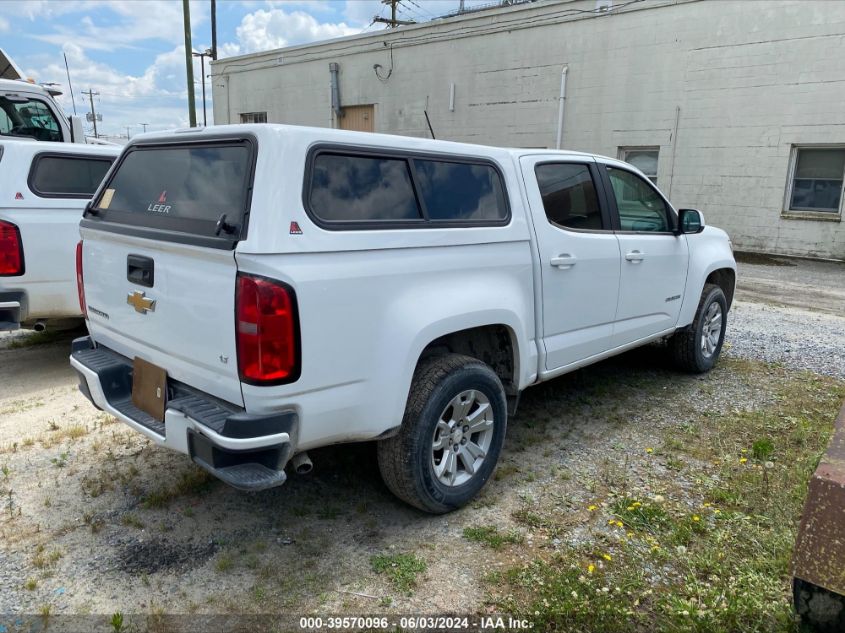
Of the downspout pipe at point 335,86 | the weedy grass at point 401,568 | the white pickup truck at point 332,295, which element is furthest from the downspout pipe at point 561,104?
the weedy grass at point 401,568

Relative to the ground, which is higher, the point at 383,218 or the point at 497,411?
the point at 383,218

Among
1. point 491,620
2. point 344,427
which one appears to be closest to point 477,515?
point 491,620

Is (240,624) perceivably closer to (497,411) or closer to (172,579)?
(172,579)

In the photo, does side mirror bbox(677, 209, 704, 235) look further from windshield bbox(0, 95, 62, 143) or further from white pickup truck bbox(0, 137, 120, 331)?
windshield bbox(0, 95, 62, 143)

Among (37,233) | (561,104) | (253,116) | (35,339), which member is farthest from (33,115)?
(253,116)

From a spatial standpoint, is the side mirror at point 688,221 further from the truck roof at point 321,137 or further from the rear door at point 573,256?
the truck roof at point 321,137

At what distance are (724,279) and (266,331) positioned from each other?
5.01 meters

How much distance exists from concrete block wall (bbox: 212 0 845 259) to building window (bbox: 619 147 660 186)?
28 cm

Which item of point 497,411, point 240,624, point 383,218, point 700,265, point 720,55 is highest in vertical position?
point 720,55

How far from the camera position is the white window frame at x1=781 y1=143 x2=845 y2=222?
12375 mm

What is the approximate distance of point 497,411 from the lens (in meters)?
3.48

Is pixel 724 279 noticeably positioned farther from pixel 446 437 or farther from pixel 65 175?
pixel 65 175

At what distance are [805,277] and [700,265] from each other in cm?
726

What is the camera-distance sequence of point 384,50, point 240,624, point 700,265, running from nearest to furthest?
1. point 240,624
2. point 700,265
3. point 384,50
